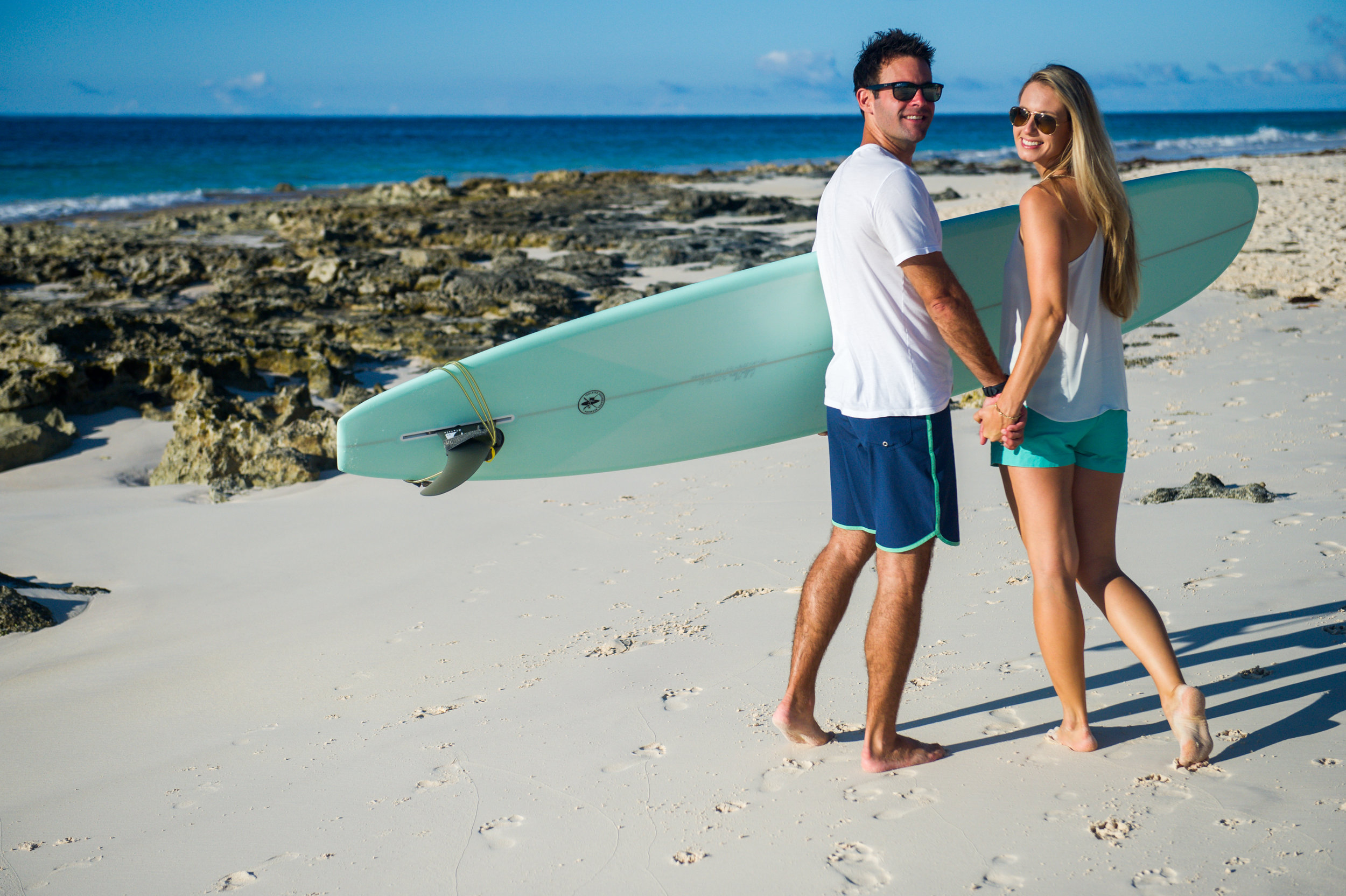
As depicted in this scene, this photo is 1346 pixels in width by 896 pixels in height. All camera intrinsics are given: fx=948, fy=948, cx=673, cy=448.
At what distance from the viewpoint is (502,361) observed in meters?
3.02

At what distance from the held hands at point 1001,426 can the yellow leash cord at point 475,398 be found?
4.97ft

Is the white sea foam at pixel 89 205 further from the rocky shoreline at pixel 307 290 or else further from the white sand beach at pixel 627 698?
the white sand beach at pixel 627 698

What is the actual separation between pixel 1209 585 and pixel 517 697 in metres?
2.16

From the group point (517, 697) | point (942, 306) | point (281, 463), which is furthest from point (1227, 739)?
point (281, 463)

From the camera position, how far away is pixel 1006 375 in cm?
214

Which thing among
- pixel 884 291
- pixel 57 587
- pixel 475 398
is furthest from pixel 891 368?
pixel 57 587

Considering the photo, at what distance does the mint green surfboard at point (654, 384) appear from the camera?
2.89m

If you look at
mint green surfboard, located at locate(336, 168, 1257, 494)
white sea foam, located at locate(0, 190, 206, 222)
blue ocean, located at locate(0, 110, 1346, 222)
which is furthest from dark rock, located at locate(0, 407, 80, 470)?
blue ocean, located at locate(0, 110, 1346, 222)

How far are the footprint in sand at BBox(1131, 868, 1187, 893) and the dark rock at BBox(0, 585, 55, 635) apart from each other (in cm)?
342

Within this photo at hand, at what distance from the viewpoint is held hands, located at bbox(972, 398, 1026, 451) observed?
204 cm

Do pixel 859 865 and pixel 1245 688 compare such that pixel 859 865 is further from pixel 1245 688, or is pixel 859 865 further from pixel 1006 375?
pixel 1245 688

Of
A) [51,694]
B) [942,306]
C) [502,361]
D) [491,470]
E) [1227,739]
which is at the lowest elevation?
[51,694]

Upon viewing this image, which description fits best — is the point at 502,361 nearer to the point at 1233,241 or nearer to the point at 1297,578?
the point at 1297,578

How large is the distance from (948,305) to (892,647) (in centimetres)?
75
